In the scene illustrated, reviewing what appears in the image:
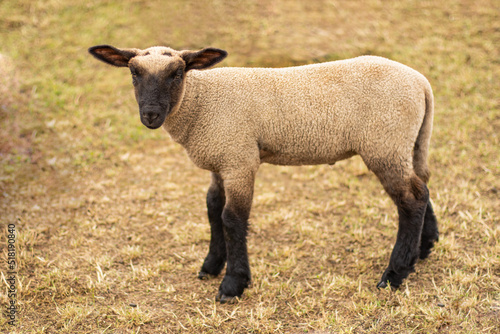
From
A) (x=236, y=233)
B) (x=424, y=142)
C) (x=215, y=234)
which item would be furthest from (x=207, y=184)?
(x=424, y=142)

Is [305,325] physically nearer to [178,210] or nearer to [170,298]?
[170,298]

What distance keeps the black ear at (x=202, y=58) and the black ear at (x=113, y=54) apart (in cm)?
58

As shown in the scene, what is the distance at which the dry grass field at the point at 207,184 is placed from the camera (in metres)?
4.73

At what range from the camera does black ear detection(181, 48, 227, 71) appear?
4.50 metres

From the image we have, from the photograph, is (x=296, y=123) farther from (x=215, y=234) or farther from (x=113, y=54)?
(x=113, y=54)

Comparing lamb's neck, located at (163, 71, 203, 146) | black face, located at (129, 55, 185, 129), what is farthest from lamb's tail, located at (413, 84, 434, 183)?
black face, located at (129, 55, 185, 129)

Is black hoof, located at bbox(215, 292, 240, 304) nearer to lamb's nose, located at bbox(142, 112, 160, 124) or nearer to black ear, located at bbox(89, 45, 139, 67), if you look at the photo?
lamb's nose, located at bbox(142, 112, 160, 124)

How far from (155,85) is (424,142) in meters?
3.25

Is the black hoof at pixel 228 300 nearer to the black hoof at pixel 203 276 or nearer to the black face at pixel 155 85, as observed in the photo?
the black hoof at pixel 203 276

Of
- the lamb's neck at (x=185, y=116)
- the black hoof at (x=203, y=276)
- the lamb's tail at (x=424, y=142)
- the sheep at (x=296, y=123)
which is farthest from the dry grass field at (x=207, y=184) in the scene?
the lamb's neck at (x=185, y=116)

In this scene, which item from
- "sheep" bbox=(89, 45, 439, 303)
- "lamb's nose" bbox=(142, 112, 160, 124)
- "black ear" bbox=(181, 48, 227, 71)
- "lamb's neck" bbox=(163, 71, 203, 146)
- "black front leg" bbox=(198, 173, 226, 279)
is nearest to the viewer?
"lamb's nose" bbox=(142, 112, 160, 124)

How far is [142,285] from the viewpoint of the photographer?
17.2ft

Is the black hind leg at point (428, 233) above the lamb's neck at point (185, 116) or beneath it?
beneath

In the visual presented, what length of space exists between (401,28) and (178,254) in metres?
8.98
